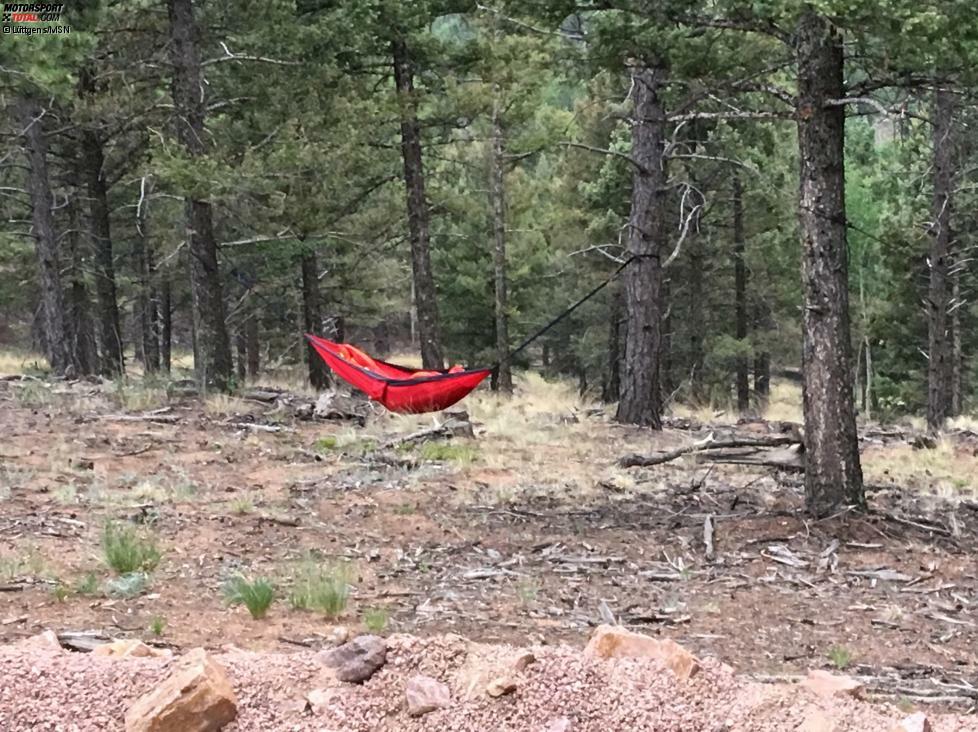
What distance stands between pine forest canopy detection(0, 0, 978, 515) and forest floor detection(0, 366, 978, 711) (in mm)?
976

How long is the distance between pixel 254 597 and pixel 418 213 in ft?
29.2

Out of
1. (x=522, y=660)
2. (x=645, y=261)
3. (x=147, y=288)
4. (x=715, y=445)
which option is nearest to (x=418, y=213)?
(x=645, y=261)

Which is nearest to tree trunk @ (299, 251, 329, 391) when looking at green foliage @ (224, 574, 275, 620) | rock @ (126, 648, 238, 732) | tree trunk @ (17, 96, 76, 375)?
tree trunk @ (17, 96, 76, 375)

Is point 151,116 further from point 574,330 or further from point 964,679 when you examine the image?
point 574,330

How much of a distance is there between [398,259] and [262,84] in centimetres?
1447

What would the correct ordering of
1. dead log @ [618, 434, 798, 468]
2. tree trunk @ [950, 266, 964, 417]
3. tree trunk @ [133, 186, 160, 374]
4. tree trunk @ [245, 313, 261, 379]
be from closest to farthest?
1. dead log @ [618, 434, 798, 468]
2. tree trunk @ [133, 186, 160, 374]
3. tree trunk @ [950, 266, 964, 417]
4. tree trunk @ [245, 313, 261, 379]

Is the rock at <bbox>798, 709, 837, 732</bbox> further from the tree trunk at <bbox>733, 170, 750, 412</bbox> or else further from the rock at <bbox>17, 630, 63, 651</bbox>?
the tree trunk at <bbox>733, 170, 750, 412</bbox>

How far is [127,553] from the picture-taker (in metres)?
4.49

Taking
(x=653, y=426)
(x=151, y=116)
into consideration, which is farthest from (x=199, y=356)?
(x=653, y=426)

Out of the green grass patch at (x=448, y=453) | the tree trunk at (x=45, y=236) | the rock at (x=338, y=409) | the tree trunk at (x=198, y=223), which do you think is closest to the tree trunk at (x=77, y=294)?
the tree trunk at (x=45, y=236)

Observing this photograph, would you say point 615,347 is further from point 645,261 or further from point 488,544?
point 488,544

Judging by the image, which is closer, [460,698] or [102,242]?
[460,698]

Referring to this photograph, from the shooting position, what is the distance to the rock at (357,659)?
2.78 m

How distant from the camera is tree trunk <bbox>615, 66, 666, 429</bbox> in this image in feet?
34.2
